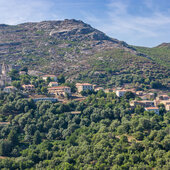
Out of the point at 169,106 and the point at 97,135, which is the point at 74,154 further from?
the point at 169,106

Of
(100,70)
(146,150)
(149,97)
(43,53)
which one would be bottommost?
(146,150)

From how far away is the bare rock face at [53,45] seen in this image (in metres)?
96.3

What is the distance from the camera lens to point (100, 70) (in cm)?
8788

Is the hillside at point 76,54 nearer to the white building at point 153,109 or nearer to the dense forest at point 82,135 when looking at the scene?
the white building at point 153,109

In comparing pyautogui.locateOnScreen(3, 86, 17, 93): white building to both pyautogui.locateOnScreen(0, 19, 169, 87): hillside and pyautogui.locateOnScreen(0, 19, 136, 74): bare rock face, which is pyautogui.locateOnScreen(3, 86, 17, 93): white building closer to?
pyautogui.locateOnScreen(0, 19, 169, 87): hillside

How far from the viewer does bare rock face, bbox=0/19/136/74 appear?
9631cm

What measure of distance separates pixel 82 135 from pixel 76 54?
69.6m

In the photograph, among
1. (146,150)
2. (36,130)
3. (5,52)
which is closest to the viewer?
(146,150)

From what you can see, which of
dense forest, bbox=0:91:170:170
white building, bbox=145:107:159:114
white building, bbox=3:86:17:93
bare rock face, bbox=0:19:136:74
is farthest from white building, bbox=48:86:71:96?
bare rock face, bbox=0:19:136:74

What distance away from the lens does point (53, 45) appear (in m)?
114

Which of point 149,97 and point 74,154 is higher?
point 149,97

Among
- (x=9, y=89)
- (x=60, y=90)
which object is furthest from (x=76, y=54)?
(x=9, y=89)

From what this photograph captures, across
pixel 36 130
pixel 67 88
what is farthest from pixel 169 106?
pixel 36 130

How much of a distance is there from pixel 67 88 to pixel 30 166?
29523mm
